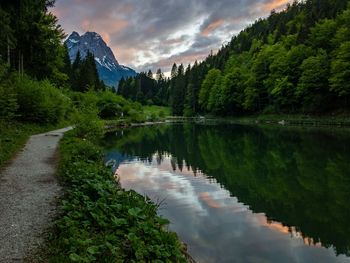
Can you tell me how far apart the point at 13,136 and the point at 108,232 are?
1764cm

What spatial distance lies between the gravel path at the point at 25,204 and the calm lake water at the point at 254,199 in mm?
3388

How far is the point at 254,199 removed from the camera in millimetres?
12875

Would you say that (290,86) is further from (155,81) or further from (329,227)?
(155,81)

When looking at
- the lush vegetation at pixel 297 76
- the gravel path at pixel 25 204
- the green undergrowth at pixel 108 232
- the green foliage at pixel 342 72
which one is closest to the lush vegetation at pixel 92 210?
the green undergrowth at pixel 108 232

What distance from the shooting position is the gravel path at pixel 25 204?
19.9 feet

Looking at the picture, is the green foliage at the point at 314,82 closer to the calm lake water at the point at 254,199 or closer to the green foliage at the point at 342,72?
the green foliage at the point at 342,72

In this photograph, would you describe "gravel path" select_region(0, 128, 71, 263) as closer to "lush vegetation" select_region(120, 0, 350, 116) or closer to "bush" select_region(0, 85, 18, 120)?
"bush" select_region(0, 85, 18, 120)

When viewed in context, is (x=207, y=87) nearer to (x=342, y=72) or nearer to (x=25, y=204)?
(x=342, y=72)

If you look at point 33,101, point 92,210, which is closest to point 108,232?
point 92,210

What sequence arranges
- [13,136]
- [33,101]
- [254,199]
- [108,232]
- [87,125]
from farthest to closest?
[33,101] < [87,125] < [13,136] < [254,199] < [108,232]

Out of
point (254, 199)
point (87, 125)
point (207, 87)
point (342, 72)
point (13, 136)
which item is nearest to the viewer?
point (254, 199)

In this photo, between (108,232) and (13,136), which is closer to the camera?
(108,232)

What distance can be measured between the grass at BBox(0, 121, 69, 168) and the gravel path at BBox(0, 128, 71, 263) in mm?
838

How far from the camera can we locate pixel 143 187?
15211 millimetres
